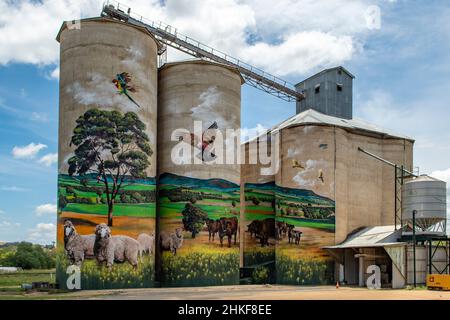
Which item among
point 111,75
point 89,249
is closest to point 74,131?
point 111,75

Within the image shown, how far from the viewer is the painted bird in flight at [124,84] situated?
150 ft

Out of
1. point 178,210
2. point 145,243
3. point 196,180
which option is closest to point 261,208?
point 196,180

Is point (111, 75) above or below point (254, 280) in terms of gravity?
above

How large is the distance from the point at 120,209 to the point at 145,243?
381 cm

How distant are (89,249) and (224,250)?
13344mm

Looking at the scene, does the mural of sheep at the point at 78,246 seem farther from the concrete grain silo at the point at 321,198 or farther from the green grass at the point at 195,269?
the concrete grain silo at the point at 321,198

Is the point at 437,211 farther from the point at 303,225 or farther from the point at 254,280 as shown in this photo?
the point at 254,280

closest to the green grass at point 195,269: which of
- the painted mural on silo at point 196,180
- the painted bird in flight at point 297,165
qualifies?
the painted mural on silo at point 196,180

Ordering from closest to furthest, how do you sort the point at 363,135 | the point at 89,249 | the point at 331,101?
the point at 89,249, the point at 363,135, the point at 331,101

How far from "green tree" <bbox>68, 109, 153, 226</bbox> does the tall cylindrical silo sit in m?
24.3

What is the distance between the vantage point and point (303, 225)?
5688cm

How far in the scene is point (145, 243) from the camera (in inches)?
1826

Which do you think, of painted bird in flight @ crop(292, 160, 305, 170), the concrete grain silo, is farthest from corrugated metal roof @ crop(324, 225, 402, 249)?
painted bird in flight @ crop(292, 160, 305, 170)

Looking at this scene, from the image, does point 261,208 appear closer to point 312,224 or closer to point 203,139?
point 312,224
